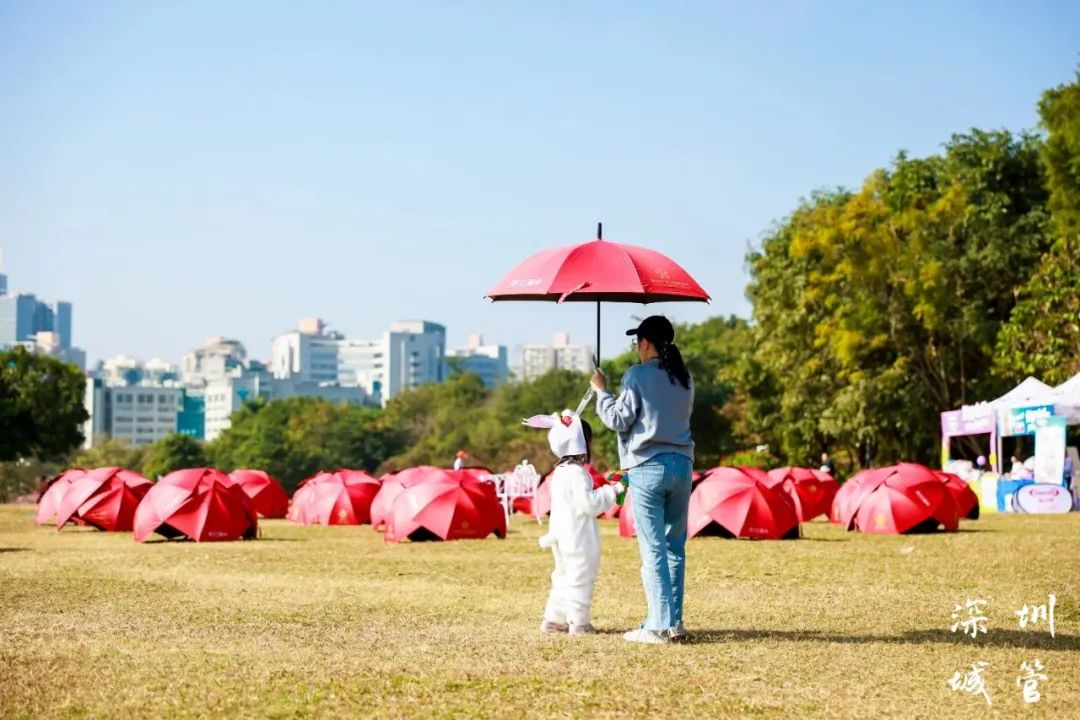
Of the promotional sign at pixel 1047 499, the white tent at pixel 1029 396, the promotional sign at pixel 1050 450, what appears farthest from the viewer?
the white tent at pixel 1029 396

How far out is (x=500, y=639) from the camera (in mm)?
11867

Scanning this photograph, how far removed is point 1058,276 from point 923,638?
127ft

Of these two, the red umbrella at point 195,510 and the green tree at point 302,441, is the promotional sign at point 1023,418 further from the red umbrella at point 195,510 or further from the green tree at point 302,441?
the green tree at point 302,441

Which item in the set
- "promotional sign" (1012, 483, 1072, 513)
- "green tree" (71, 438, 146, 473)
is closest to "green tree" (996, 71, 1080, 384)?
"promotional sign" (1012, 483, 1072, 513)

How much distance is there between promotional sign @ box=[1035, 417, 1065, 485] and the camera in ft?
130

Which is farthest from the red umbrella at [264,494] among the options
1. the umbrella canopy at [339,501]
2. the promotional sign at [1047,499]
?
the promotional sign at [1047,499]

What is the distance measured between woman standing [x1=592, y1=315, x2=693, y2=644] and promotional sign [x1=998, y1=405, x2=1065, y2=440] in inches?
1199

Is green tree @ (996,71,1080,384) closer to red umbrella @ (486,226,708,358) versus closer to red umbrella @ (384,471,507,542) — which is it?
red umbrella @ (384,471,507,542)

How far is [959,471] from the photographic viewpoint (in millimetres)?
46125

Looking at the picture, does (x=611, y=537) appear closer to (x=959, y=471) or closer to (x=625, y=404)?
(x=625, y=404)

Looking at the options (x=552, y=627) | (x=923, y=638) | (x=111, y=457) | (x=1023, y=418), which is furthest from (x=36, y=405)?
(x=923, y=638)

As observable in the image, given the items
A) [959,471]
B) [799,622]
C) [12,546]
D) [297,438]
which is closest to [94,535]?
[12,546]

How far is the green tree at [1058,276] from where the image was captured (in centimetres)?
4778

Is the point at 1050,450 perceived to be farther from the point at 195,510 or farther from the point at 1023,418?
the point at 195,510
